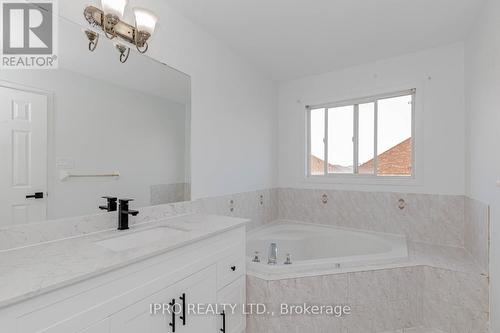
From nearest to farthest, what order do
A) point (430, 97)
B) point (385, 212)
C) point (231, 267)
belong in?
point (231, 267), point (430, 97), point (385, 212)

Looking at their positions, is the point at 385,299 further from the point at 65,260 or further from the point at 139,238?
the point at 65,260

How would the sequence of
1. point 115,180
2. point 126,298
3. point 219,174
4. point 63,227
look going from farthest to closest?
point 219,174 < point 115,180 < point 63,227 < point 126,298

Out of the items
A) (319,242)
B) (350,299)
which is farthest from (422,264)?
(319,242)

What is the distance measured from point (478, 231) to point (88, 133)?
2.90 metres

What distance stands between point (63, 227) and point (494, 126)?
267 cm

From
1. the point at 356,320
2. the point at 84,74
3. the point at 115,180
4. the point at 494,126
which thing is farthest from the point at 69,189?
the point at 494,126

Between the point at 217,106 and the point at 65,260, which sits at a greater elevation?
the point at 217,106

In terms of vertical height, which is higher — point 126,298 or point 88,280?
point 88,280

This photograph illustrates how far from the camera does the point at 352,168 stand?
3131 mm

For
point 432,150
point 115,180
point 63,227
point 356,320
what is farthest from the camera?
point 432,150

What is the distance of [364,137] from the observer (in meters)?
3.08

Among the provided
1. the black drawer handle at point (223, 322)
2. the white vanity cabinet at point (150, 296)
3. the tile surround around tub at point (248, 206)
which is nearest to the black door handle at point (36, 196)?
the white vanity cabinet at point (150, 296)

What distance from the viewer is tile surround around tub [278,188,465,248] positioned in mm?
2537

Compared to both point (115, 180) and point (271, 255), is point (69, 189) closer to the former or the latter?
point (115, 180)
